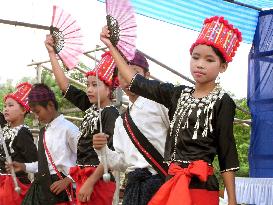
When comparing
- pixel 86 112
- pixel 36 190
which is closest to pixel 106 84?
pixel 86 112

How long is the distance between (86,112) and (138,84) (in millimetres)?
1551

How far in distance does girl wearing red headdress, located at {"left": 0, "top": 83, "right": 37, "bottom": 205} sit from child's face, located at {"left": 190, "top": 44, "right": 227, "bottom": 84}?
2.72m

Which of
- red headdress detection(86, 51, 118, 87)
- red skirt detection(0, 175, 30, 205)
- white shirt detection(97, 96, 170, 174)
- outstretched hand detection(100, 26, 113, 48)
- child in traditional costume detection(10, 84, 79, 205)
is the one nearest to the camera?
outstretched hand detection(100, 26, 113, 48)

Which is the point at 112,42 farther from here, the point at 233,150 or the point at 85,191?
the point at 85,191

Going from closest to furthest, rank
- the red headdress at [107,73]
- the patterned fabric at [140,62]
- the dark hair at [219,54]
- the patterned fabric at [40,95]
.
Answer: the dark hair at [219,54] → the patterned fabric at [140,62] → the red headdress at [107,73] → the patterned fabric at [40,95]

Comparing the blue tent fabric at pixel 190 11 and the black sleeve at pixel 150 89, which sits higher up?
the blue tent fabric at pixel 190 11

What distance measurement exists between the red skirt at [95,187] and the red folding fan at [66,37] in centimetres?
89

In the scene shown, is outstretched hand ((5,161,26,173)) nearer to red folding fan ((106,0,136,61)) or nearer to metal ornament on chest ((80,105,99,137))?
metal ornament on chest ((80,105,99,137))

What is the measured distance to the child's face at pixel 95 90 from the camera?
13.8ft

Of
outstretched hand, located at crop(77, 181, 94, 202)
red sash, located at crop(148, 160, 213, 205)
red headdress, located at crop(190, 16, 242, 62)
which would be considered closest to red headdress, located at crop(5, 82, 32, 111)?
outstretched hand, located at crop(77, 181, 94, 202)

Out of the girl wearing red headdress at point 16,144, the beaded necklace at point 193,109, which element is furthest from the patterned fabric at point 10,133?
the beaded necklace at point 193,109

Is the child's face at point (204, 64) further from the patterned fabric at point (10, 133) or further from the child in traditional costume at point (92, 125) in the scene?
the patterned fabric at point (10, 133)

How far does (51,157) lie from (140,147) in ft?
4.60

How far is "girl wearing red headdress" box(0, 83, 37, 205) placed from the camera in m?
5.08
